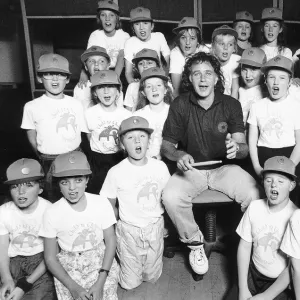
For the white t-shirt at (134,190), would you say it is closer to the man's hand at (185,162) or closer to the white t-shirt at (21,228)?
the man's hand at (185,162)

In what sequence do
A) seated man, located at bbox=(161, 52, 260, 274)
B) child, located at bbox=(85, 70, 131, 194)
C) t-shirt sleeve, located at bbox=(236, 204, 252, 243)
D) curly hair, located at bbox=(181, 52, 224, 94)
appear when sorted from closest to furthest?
1. t-shirt sleeve, located at bbox=(236, 204, 252, 243)
2. seated man, located at bbox=(161, 52, 260, 274)
3. curly hair, located at bbox=(181, 52, 224, 94)
4. child, located at bbox=(85, 70, 131, 194)

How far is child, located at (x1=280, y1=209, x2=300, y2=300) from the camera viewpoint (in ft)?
6.23

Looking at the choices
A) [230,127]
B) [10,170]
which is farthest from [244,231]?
[10,170]

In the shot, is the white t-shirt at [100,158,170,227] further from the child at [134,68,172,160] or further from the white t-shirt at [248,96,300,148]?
the white t-shirt at [248,96,300,148]

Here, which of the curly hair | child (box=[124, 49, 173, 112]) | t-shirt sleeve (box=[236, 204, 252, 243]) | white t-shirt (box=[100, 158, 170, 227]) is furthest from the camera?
child (box=[124, 49, 173, 112])

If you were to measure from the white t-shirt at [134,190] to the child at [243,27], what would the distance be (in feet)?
6.85

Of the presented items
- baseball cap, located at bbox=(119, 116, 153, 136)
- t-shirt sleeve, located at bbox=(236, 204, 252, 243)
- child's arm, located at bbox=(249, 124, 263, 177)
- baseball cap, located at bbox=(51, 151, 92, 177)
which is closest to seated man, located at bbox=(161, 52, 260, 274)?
child's arm, located at bbox=(249, 124, 263, 177)

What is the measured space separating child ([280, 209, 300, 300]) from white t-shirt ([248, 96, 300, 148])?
0.97 metres

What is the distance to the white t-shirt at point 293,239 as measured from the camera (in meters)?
1.90

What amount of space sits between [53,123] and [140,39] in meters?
1.49

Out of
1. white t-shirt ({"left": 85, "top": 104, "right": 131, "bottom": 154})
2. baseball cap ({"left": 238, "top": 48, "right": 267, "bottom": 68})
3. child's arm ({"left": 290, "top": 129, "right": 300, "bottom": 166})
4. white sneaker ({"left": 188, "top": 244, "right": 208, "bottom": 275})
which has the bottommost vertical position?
white sneaker ({"left": 188, "top": 244, "right": 208, "bottom": 275})

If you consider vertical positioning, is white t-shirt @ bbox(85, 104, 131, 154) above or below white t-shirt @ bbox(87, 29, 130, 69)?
below

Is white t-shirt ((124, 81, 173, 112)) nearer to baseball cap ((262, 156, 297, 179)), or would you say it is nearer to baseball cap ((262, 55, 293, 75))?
baseball cap ((262, 55, 293, 75))

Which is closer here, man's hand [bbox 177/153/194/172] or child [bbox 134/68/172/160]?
man's hand [bbox 177/153/194/172]
